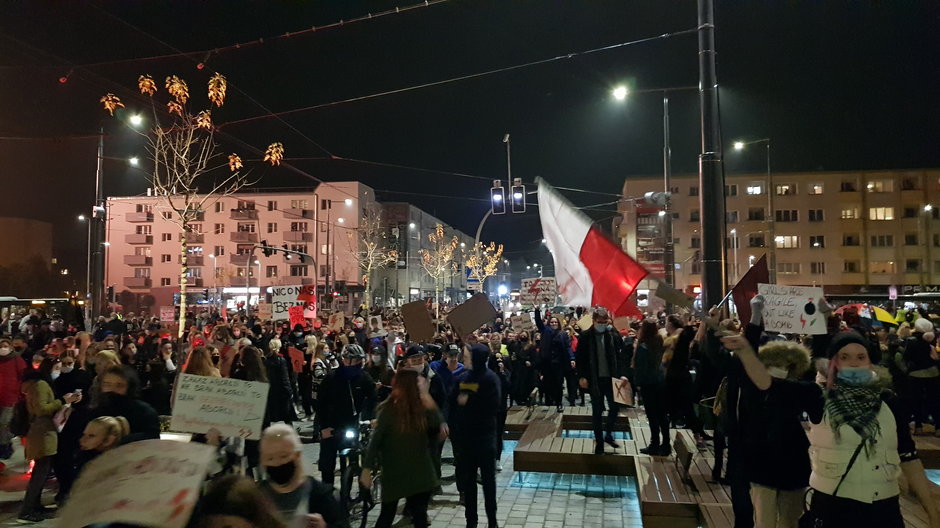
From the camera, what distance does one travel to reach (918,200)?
60.9 meters

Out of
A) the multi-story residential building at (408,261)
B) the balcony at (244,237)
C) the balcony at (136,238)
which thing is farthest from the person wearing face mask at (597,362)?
the balcony at (136,238)

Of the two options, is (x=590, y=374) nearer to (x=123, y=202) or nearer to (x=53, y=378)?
(x=53, y=378)

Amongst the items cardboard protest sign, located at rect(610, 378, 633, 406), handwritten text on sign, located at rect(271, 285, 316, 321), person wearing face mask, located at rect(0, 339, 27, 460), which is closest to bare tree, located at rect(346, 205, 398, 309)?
handwritten text on sign, located at rect(271, 285, 316, 321)

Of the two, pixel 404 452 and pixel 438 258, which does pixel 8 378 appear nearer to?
pixel 404 452

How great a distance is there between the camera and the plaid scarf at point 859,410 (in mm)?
3672

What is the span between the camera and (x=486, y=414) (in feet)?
21.2

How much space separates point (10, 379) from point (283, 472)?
8.01 metres

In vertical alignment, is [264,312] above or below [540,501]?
above

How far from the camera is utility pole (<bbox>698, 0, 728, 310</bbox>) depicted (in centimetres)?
858

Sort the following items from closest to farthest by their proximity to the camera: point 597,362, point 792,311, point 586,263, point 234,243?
point 792,311
point 586,263
point 597,362
point 234,243

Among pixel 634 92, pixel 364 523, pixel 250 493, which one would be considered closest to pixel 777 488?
pixel 250 493

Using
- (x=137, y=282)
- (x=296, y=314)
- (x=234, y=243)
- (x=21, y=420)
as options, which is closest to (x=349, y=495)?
(x=21, y=420)

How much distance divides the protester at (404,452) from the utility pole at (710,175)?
4.60m

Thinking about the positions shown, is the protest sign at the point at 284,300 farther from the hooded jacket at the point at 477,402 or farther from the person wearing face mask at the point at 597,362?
the hooded jacket at the point at 477,402
